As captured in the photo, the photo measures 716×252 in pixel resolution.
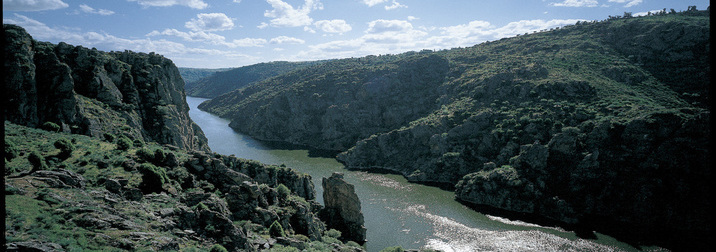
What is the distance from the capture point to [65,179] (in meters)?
22.9

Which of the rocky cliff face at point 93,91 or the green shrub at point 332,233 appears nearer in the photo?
the rocky cliff face at point 93,91

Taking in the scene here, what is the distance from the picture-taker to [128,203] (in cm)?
2331

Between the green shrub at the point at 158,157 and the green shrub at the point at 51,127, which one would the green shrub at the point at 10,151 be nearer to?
the green shrub at the point at 158,157

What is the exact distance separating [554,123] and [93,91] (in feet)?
262

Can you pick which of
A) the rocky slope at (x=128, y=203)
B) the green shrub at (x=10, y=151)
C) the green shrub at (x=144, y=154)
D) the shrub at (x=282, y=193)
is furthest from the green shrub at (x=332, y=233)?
the green shrub at (x=10, y=151)

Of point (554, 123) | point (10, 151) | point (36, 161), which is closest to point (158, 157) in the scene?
point (36, 161)

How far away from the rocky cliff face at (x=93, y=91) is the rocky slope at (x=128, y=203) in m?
6.26

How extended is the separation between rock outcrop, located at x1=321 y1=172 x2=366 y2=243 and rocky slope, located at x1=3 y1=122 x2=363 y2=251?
8.99 metres

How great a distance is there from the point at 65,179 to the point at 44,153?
735cm

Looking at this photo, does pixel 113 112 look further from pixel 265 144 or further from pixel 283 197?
pixel 265 144

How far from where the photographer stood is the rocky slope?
17.1m

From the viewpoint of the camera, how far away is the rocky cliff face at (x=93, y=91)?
1496 inches

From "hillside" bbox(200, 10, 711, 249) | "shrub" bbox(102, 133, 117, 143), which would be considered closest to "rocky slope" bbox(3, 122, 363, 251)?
"shrub" bbox(102, 133, 117, 143)

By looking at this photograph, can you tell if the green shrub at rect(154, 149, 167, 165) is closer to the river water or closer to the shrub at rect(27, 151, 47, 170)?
the shrub at rect(27, 151, 47, 170)
